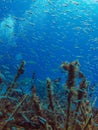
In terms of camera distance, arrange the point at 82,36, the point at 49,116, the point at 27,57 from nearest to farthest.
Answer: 1. the point at 49,116
2. the point at 27,57
3. the point at 82,36

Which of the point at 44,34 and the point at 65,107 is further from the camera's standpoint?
the point at 44,34

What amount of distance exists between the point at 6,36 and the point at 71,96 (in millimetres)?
33240

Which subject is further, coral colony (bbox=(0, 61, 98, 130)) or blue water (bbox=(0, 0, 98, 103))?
blue water (bbox=(0, 0, 98, 103))

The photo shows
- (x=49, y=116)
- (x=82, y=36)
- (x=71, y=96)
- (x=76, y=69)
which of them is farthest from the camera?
(x=82, y=36)

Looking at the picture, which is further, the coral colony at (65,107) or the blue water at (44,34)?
the blue water at (44,34)

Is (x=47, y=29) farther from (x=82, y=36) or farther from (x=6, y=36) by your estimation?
(x=6, y=36)

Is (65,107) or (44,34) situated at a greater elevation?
(65,107)

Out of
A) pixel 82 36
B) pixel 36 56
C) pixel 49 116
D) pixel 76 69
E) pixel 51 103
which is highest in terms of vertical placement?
pixel 76 69

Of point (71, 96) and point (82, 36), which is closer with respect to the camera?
point (71, 96)

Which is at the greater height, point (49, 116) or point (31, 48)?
point (49, 116)

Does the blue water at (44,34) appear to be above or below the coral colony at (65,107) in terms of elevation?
below

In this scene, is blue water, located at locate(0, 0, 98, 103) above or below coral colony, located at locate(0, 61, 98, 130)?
below

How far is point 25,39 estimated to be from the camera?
138 ft

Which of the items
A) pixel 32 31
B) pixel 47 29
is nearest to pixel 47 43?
pixel 47 29
